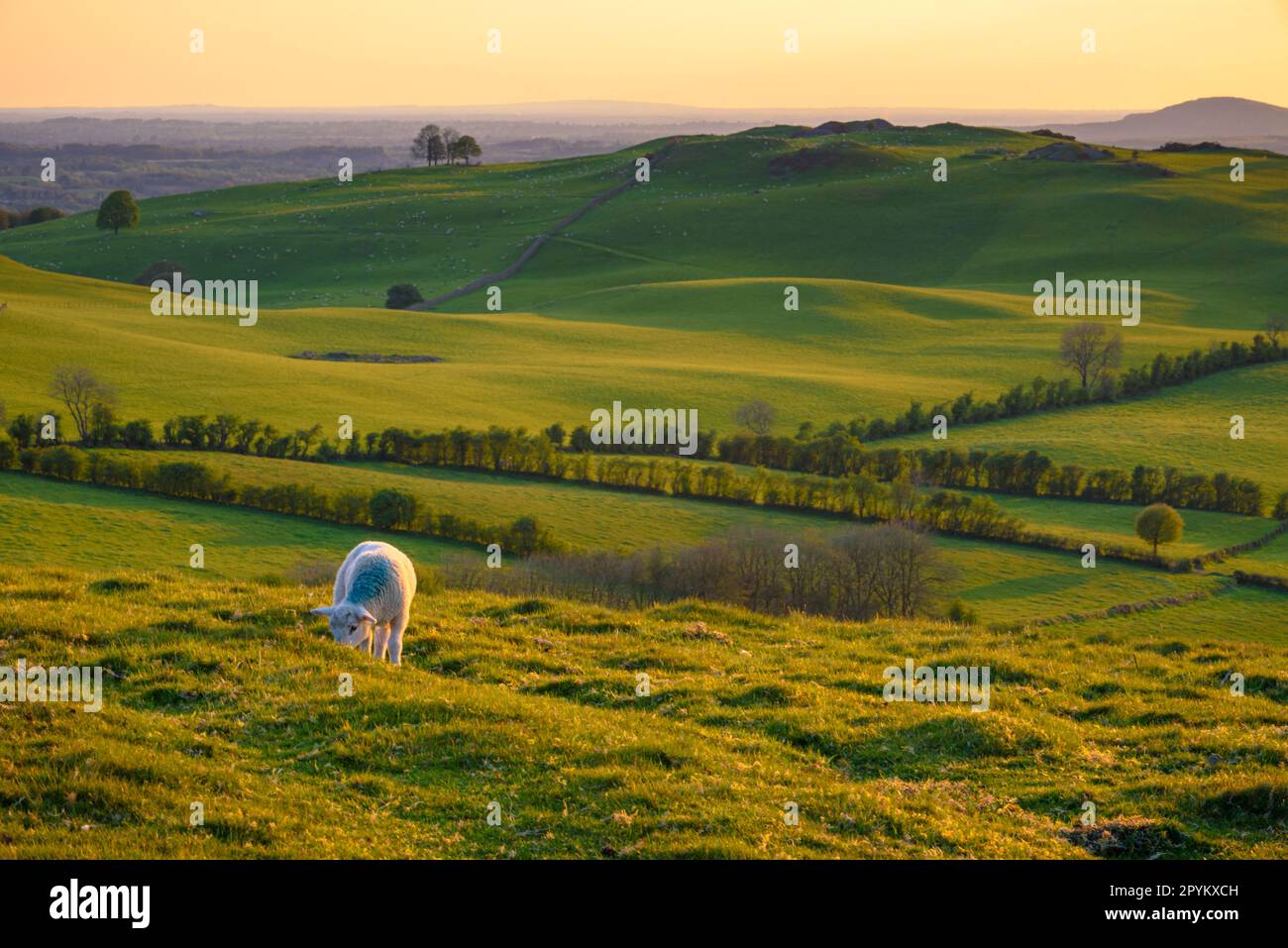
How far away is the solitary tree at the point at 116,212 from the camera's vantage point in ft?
639

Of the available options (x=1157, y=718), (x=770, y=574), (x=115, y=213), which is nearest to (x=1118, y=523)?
(x=770, y=574)

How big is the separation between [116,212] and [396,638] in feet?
662

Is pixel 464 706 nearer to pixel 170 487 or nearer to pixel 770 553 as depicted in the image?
pixel 770 553

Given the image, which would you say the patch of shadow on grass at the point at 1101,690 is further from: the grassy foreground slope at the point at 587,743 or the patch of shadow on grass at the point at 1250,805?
the patch of shadow on grass at the point at 1250,805

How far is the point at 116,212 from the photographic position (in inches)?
7712

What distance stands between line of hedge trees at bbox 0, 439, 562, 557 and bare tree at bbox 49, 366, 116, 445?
9.35 meters

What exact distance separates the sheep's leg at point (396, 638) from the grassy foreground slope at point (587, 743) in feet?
0.95

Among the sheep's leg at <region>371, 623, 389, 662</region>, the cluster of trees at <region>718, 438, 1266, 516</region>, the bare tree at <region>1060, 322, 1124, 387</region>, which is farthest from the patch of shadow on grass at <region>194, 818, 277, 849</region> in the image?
the bare tree at <region>1060, 322, 1124, 387</region>

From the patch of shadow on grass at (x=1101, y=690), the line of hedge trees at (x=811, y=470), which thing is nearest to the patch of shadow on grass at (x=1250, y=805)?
the patch of shadow on grass at (x=1101, y=690)

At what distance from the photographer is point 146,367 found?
92.9 metres

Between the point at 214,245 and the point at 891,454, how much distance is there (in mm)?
147679
